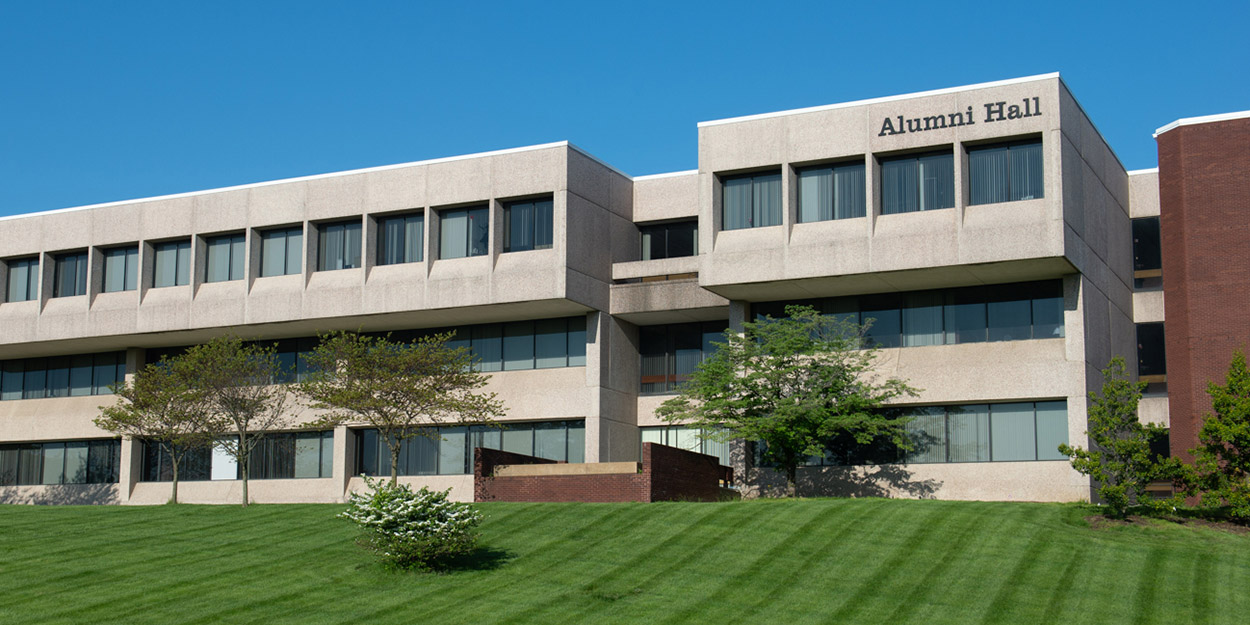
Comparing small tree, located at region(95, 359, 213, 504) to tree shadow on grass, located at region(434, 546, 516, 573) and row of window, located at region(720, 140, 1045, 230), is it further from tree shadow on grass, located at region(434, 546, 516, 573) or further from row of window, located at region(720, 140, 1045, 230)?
row of window, located at region(720, 140, 1045, 230)

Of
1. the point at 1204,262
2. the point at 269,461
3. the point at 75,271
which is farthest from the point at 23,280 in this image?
the point at 1204,262

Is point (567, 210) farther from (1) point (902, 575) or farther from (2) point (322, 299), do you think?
(1) point (902, 575)

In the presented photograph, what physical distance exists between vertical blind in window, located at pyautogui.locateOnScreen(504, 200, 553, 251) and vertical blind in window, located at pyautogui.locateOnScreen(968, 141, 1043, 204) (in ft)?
44.9

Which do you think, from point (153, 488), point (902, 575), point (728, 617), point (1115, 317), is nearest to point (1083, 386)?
point (1115, 317)

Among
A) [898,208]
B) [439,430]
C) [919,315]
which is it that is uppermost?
[898,208]

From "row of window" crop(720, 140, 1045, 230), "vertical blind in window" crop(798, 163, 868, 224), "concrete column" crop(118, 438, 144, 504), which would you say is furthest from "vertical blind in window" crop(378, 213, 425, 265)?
"concrete column" crop(118, 438, 144, 504)

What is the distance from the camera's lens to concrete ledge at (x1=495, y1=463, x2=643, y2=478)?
35531 millimetres

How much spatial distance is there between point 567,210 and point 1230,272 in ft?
69.3

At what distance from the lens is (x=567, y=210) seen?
42156mm

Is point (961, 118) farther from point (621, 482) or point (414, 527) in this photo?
point (414, 527)

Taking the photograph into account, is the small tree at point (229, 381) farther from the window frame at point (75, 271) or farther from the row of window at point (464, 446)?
the window frame at point (75, 271)

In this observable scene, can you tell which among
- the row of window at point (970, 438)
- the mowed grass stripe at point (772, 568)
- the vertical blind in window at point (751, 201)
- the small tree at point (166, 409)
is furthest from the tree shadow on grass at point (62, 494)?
the mowed grass stripe at point (772, 568)

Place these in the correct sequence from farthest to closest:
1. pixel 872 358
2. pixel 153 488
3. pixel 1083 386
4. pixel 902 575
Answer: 1. pixel 153 488
2. pixel 872 358
3. pixel 1083 386
4. pixel 902 575

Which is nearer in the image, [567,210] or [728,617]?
[728,617]
